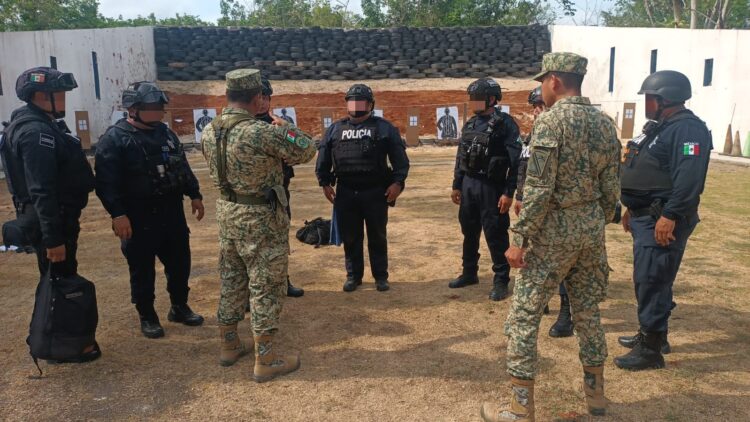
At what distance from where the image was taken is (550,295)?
289 cm

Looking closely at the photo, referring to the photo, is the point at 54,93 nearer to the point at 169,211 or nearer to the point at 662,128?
the point at 169,211

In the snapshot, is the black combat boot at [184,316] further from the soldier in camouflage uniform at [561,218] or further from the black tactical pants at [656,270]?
the black tactical pants at [656,270]

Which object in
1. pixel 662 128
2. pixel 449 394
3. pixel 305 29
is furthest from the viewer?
pixel 305 29

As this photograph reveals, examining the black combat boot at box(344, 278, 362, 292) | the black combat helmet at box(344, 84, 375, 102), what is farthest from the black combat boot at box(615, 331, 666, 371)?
the black combat helmet at box(344, 84, 375, 102)

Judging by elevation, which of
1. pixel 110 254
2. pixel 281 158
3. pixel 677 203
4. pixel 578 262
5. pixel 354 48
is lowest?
pixel 110 254

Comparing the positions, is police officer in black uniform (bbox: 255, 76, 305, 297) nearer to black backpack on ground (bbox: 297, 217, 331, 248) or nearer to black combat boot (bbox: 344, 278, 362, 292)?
black combat boot (bbox: 344, 278, 362, 292)

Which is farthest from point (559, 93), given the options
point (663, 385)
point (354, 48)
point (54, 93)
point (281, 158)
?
point (354, 48)

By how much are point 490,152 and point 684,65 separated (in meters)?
14.6

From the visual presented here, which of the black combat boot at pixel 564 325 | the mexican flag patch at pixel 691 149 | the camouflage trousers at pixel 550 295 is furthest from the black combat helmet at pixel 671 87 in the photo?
the black combat boot at pixel 564 325

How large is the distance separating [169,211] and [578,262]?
3.03 meters

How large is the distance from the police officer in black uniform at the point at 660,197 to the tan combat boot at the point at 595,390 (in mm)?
692

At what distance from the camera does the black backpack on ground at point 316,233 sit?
6.91 metres

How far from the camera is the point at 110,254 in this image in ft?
21.5

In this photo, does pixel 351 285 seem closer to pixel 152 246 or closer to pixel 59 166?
pixel 152 246
